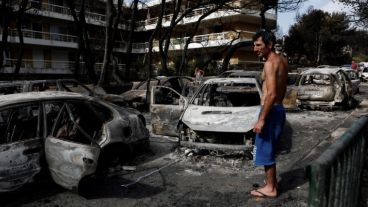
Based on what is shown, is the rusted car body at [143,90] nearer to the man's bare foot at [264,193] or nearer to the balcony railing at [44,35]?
the man's bare foot at [264,193]

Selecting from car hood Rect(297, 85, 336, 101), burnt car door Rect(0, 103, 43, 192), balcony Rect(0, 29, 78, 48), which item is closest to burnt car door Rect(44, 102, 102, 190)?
burnt car door Rect(0, 103, 43, 192)

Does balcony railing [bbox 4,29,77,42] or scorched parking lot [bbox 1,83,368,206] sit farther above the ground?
A: balcony railing [bbox 4,29,77,42]

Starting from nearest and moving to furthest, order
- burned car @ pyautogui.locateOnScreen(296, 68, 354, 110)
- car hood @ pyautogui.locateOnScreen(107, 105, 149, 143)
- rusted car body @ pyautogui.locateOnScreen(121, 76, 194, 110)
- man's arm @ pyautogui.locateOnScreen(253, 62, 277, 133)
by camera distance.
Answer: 1. man's arm @ pyautogui.locateOnScreen(253, 62, 277, 133)
2. car hood @ pyautogui.locateOnScreen(107, 105, 149, 143)
3. rusted car body @ pyautogui.locateOnScreen(121, 76, 194, 110)
4. burned car @ pyautogui.locateOnScreen(296, 68, 354, 110)

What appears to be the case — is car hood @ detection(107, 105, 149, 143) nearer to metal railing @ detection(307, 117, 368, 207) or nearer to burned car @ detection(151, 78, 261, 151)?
burned car @ detection(151, 78, 261, 151)

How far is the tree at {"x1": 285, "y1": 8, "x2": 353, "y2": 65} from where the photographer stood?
4803cm

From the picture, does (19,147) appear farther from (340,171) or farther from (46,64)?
(46,64)

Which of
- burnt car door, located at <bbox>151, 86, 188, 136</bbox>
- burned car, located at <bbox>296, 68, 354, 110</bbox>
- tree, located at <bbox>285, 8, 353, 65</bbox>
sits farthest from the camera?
tree, located at <bbox>285, 8, 353, 65</bbox>

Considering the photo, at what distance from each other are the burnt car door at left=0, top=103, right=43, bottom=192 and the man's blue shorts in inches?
117

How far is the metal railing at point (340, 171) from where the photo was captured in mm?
1965

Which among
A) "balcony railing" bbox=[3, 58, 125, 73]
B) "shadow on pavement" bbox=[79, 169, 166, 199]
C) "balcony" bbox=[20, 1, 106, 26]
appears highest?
"balcony" bbox=[20, 1, 106, 26]

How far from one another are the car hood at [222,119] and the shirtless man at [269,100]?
1.99 meters

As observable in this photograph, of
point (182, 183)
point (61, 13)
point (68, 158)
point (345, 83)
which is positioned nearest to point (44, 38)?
point (61, 13)

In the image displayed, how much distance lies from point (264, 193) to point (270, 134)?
2.82 feet

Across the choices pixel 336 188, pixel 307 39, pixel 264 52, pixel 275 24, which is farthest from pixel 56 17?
pixel 336 188
